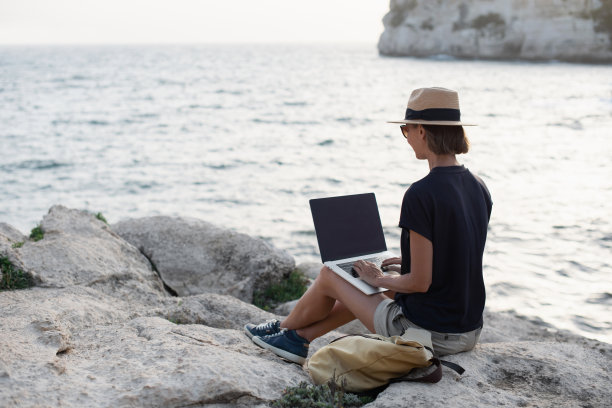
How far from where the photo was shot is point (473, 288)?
3.63 meters

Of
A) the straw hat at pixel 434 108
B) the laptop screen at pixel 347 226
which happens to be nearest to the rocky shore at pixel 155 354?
the laptop screen at pixel 347 226

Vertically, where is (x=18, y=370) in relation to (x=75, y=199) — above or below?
above

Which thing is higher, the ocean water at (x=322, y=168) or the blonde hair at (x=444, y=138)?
the blonde hair at (x=444, y=138)

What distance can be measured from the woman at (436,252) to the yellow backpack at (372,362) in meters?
0.23

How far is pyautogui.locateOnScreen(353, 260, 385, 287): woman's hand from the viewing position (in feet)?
12.3

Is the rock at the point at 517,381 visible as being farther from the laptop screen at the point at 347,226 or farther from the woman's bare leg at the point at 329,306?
the laptop screen at the point at 347,226

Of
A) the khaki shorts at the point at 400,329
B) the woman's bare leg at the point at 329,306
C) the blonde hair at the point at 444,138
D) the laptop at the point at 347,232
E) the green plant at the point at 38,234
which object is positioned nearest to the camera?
the blonde hair at the point at 444,138

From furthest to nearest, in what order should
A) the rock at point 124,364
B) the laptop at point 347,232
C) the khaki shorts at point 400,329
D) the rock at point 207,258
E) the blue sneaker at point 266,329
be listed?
the rock at point 207,258 → the blue sneaker at point 266,329 → the laptop at point 347,232 → the khaki shorts at point 400,329 → the rock at point 124,364

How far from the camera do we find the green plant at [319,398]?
3164 millimetres

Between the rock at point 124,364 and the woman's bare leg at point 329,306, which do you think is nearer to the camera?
the rock at point 124,364

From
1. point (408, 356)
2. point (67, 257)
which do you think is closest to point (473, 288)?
point (408, 356)

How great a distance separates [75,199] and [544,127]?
19.2 m

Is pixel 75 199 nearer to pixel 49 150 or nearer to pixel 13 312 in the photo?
pixel 49 150

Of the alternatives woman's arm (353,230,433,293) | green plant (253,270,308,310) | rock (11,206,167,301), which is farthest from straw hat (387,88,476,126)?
green plant (253,270,308,310)
